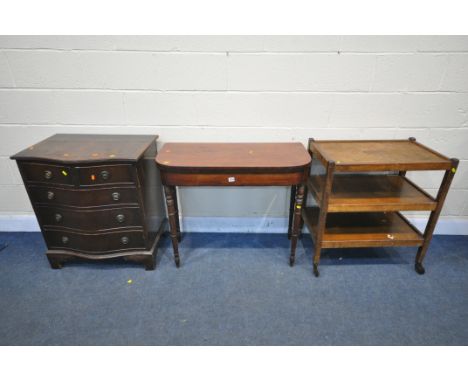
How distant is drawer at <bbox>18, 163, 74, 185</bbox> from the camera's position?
5.22ft

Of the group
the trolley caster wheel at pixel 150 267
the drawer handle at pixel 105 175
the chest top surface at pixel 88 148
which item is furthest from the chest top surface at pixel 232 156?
the trolley caster wheel at pixel 150 267

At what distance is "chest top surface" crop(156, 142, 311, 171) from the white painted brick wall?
0.56 feet

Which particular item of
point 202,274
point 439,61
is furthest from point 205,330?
point 439,61

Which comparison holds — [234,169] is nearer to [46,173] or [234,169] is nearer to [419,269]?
[46,173]

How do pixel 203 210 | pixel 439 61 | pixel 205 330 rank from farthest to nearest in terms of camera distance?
pixel 203 210
pixel 439 61
pixel 205 330

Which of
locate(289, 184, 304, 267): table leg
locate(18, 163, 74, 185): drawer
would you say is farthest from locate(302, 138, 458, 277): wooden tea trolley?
locate(18, 163, 74, 185): drawer

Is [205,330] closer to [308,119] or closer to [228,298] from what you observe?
[228,298]

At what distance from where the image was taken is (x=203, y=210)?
2.28m

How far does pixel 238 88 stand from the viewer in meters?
1.87

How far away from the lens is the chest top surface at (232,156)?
5.13ft

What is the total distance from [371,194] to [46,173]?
194cm

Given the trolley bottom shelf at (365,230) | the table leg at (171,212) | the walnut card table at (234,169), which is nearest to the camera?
the walnut card table at (234,169)

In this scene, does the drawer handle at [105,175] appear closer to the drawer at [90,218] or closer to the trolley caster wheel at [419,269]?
the drawer at [90,218]

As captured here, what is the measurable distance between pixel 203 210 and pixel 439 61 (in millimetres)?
1875
